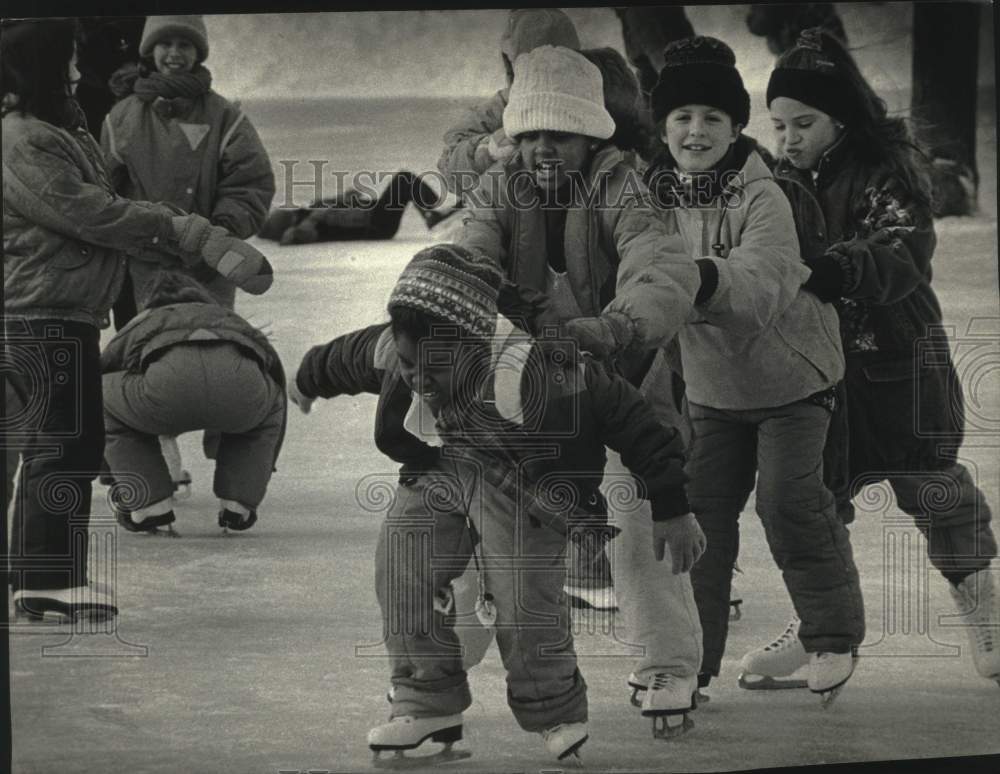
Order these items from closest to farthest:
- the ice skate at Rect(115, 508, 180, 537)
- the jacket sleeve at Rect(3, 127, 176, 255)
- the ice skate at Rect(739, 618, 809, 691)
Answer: the jacket sleeve at Rect(3, 127, 176, 255) → the ice skate at Rect(115, 508, 180, 537) → the ice skate at Rect(739, 618, 809, 691)

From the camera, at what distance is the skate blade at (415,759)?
12.9ft

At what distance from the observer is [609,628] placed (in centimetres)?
400

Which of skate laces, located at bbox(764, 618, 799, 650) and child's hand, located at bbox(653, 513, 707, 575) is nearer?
child's hand, located at bbox(653, 513, 707, 575)

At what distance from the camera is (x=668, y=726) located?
4.01 metres

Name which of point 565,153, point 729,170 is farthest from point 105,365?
point 729,170

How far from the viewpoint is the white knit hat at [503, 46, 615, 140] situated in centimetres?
392

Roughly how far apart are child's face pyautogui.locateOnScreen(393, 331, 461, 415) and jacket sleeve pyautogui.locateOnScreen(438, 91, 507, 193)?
1.05ft

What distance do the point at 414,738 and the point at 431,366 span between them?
2.41 feet

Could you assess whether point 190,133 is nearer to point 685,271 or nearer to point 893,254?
point 685,271

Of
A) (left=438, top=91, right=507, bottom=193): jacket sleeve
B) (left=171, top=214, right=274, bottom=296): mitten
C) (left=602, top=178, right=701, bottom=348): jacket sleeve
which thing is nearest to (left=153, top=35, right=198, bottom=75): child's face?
(left=171, top=214, right=274, bottom=296): mitten

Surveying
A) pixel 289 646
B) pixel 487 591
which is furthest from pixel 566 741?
pixel 289 646

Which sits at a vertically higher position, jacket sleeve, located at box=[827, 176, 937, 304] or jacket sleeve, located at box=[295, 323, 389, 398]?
jacket sleeve, located at box=[827, 176, 937, 304]

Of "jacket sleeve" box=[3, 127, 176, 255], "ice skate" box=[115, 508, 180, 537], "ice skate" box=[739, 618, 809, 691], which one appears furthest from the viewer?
"ice skate" box=[739, 618, 809, 691]

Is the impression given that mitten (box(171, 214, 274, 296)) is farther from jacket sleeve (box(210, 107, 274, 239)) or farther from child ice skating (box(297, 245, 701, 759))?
child ice skating (box(297, 245, 701, 759))
